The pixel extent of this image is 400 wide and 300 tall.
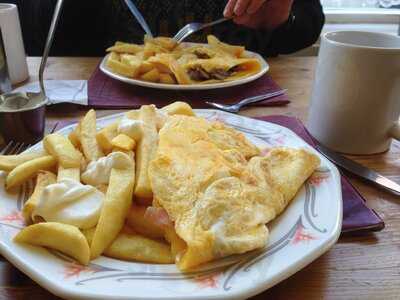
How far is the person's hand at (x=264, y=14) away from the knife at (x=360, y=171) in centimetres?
95

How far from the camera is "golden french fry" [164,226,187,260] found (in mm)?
532

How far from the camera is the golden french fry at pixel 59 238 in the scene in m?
0.51

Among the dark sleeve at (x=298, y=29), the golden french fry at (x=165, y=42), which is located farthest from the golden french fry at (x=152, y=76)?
the dark sleeve at (x=298, y=29)

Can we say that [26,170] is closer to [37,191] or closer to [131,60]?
[37,191]

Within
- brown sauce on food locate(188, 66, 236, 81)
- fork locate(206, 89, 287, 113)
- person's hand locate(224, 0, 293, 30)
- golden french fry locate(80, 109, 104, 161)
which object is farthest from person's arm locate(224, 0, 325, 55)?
golden french fry locate(80, 109, 104, 161)

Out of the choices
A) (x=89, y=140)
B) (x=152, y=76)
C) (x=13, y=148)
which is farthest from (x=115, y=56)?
(x=89, y=140)

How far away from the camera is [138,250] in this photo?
539 millimetres

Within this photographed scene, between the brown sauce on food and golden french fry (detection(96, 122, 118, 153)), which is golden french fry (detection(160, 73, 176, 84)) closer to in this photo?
the brown sauce on food

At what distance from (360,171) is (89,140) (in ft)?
1.73

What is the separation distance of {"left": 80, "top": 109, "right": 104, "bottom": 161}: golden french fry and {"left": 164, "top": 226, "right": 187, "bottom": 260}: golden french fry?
22 centimetres

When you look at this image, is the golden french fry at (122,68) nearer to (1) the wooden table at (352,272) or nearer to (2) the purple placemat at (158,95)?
(2) the purple placemat at (158,95)

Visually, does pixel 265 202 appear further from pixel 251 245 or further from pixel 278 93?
pixel 278 93

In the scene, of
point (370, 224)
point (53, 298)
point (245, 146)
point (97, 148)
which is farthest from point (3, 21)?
point (370, 224)

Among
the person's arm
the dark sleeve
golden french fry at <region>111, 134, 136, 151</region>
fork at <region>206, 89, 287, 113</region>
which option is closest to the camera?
golden french fry at <region>111, 134, 136, 151</region>
